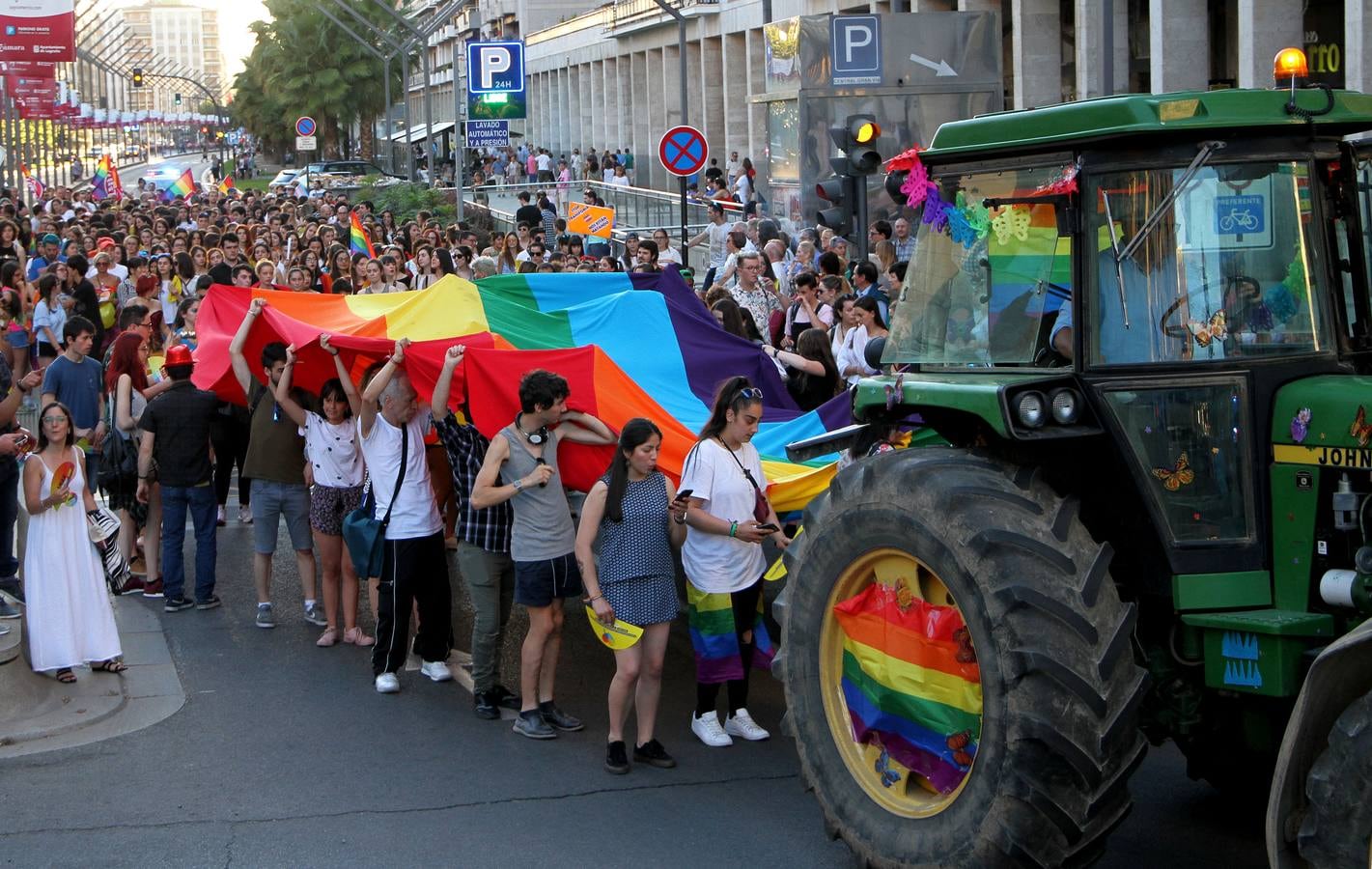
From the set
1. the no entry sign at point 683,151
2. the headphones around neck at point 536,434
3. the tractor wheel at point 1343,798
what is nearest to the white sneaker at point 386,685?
the headphones around neck at point 536,434

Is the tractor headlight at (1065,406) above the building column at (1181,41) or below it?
below

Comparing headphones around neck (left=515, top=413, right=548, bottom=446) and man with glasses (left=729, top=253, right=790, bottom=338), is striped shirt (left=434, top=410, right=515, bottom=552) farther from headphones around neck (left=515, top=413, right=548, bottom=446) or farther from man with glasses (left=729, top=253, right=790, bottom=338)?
man with glasses (left=729, top=253, right=790, bottom=338)

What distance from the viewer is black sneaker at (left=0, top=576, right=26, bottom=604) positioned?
31.6 ft

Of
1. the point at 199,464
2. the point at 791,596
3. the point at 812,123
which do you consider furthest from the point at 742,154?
the point at 791,596

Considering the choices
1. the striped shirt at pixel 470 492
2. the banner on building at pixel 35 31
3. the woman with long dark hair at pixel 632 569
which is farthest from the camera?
the banner on building at pixel 35 31

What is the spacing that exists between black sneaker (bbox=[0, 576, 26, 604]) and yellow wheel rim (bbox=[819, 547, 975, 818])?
5.70 metres

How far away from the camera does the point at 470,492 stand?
8.75 metres

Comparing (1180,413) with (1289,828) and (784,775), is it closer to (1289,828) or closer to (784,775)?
(1289,828)

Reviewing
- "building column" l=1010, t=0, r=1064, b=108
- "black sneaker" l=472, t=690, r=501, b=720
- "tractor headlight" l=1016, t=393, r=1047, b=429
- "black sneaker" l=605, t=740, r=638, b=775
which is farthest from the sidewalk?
"building column" l=1010, t=0, r=1064, b=108

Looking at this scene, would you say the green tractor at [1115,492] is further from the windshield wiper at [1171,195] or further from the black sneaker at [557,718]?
the black sneaker at [557,718]

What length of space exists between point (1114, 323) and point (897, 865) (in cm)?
195

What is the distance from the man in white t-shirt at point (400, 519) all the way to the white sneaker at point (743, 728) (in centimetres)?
198

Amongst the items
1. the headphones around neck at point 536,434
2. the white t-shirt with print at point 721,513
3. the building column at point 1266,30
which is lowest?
the white t-shirt with print at point 721,513

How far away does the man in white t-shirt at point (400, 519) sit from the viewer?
356 inches
